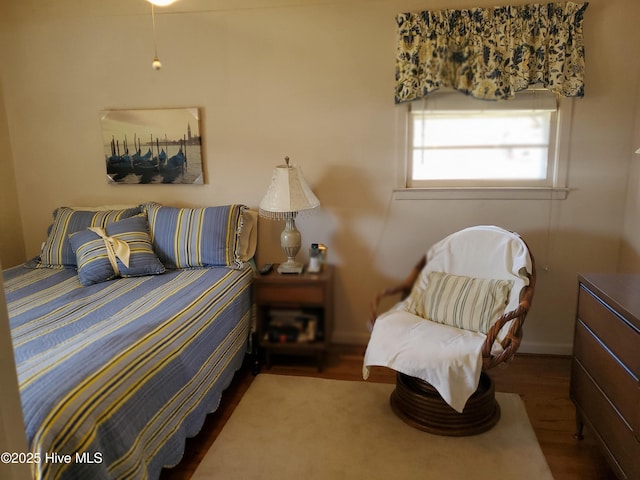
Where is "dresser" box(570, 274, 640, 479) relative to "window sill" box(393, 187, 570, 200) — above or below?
below

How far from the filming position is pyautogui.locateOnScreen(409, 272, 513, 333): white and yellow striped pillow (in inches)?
90.2

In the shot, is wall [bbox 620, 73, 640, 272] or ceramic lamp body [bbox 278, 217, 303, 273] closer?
wall [bbox 620, 73, 640, 272]

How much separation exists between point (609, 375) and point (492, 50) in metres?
1.86

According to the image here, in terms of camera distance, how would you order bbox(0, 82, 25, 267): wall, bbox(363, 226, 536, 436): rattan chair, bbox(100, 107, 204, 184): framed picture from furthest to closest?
bbox(0, 82, 25, 267): wall < bbox(100, 107, 204, 184): framed picture < bbox(363, 226, 536, 436): rattan chair

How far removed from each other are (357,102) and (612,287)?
1.79 meters

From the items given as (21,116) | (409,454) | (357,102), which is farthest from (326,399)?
(21,116)

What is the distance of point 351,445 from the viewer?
205 cm

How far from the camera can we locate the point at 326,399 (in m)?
2.43

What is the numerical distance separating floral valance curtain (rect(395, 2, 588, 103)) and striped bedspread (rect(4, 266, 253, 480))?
166 cm

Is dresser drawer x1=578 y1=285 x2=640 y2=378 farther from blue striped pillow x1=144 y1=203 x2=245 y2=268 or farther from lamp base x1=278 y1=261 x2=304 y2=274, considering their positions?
blue striped pillow x1=144 y1=203 x2=245 y2=268

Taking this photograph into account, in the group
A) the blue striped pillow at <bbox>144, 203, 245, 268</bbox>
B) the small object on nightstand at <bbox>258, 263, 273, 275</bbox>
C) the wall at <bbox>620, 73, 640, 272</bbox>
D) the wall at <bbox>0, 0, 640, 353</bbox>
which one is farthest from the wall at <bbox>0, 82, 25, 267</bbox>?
the wall at <bbox>620, 73, 640, 272</bbox>

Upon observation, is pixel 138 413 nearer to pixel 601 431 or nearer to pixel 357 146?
pixel 601 431

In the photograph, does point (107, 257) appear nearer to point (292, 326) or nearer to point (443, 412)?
point (292, 326)

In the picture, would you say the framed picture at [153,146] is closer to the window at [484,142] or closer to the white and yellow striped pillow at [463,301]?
the window at [484,142]
